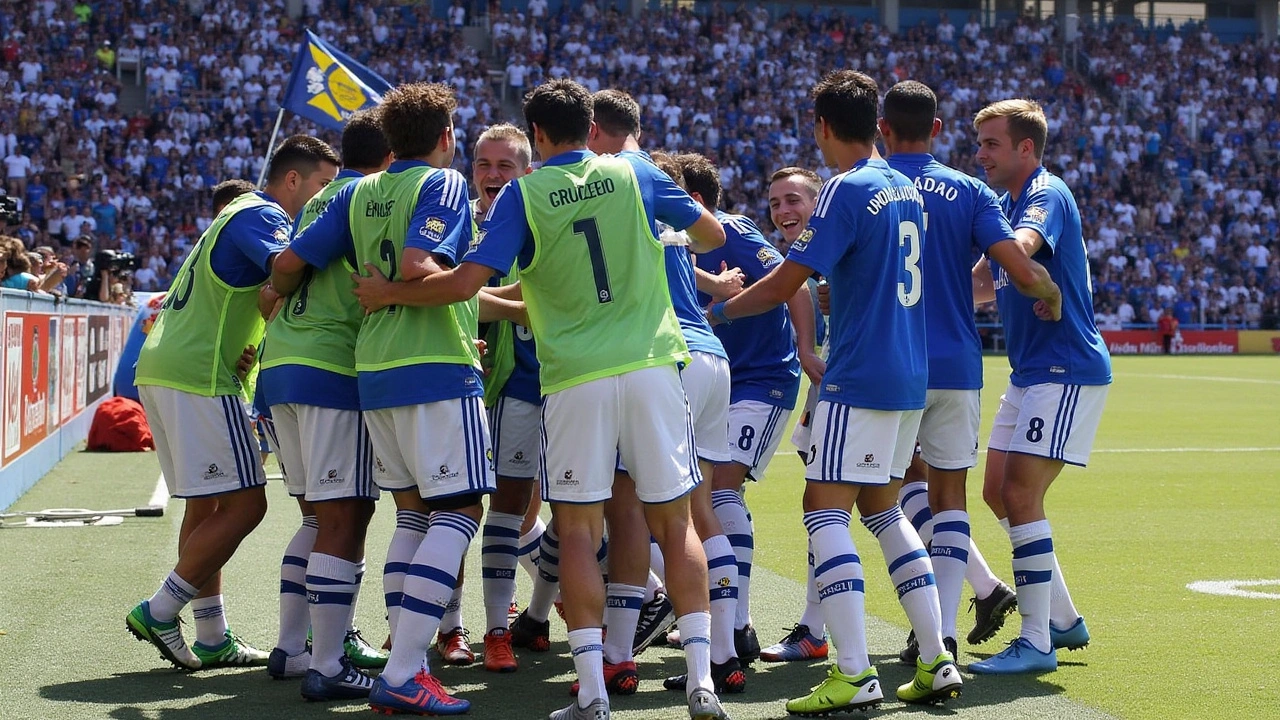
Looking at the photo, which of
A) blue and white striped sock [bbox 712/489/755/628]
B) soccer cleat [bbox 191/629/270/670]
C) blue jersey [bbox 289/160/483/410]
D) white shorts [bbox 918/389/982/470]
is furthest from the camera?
blue and white striped sock [bbox 712/489/755/628]

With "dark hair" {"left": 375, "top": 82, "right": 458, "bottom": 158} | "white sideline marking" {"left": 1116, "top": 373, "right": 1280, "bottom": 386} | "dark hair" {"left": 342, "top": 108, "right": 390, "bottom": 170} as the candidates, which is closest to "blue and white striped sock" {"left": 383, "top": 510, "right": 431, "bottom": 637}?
"dark hair" {"left": 375, "top": 82, "right": 458, "bottom": 158}

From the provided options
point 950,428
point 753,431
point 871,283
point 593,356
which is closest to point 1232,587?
point 950,428

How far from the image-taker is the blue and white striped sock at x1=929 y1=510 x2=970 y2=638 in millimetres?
5887

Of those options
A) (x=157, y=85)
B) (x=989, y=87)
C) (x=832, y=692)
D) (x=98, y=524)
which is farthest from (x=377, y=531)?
(x=989, y=87)

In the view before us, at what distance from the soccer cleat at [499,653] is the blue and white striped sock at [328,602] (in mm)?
749

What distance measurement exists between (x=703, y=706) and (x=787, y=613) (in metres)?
2.46

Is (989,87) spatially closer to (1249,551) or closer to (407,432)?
(1249,551)

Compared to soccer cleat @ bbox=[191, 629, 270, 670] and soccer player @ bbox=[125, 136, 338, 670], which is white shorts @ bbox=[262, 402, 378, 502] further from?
soccer cleat @ bbox=[191, 629, 270, 670]

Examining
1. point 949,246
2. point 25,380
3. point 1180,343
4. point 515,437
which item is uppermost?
point 1180,343

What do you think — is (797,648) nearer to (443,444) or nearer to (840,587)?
(840,587)

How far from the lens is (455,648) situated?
6273 mm

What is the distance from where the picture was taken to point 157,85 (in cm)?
3562

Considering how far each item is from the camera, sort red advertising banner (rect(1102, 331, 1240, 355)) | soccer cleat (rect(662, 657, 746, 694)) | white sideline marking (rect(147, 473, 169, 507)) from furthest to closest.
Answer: red advertising banner (rect(1102, 331, 1240, 355)) < white sideline marking (rect(147, 473, 169, 507)) < soccer cleat (rect(662, 657, 746, 694))

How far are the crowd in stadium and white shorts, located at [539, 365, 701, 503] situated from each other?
2516cm
